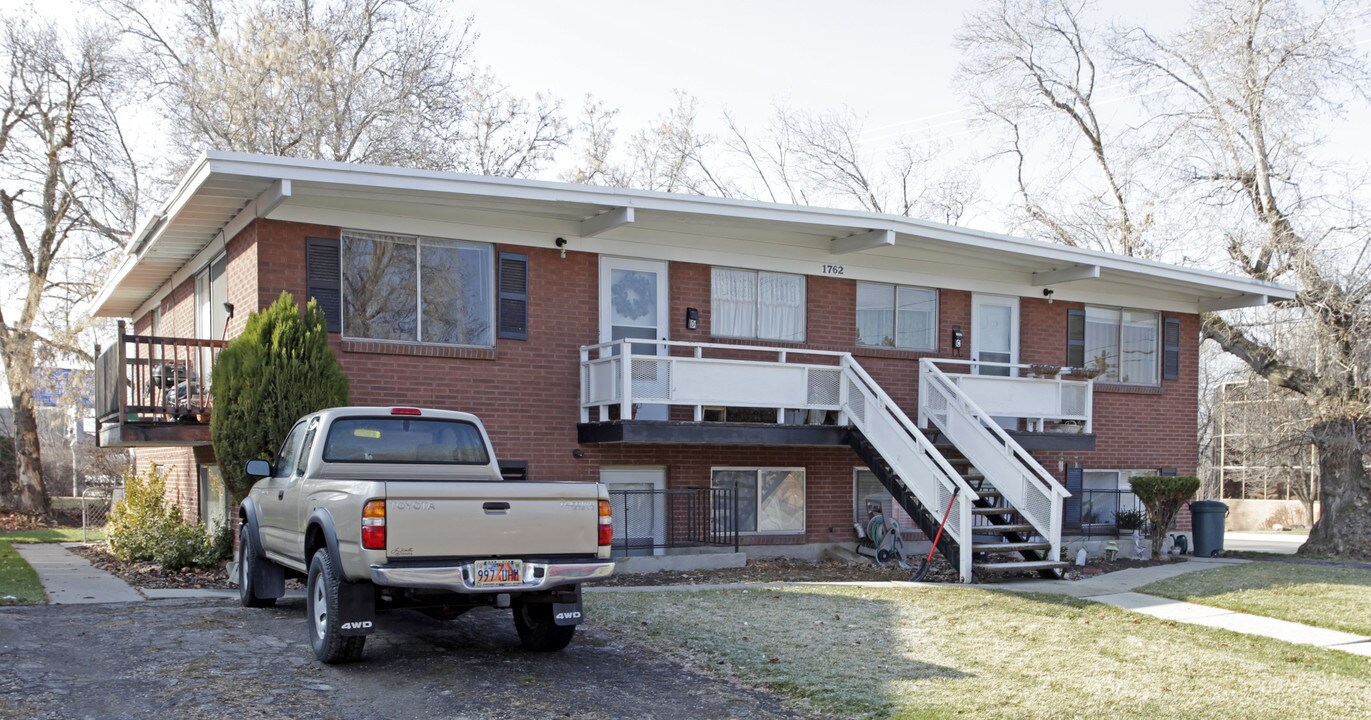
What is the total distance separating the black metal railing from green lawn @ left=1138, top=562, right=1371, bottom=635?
17.8 feet

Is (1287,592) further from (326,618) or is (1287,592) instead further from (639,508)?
(326,618)

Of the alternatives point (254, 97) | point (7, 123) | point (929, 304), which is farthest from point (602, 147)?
point (929, 304)

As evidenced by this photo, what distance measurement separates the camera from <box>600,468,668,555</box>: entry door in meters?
15.3

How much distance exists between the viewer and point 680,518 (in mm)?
16109

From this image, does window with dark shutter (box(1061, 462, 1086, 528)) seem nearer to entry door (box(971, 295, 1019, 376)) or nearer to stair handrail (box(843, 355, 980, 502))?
entry door (box(971, 295, 1019, 376))

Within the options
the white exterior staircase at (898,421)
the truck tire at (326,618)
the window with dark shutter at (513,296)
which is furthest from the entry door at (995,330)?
the truck tire at (326,618)

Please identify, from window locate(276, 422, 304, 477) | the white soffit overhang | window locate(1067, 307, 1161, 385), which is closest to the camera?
window locate(276, 422, 304, 477)

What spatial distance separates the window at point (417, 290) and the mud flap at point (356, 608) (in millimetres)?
6979

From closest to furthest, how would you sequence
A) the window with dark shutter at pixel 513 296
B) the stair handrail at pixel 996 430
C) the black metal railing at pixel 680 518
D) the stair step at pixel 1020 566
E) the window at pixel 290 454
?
1. the window at pixel 290 454
2. the stair step at pixel 1020 566
3. the stair handrail at pixel 996 430
4. the window with dark shutter at pixel 513 296
5. the black metal railing at pixel 680 518

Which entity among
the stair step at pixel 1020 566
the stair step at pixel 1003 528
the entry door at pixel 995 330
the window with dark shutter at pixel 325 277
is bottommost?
the stair step at pixel 1020 566

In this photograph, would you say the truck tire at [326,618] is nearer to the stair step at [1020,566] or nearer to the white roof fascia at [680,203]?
the white roof fascia at [680,203]

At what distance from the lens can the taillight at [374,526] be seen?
24.5 ft

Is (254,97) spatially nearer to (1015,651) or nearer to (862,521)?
(862,521)

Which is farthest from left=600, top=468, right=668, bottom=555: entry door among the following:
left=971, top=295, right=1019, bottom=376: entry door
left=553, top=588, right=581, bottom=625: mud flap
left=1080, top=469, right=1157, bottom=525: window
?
left=1080, top=469, right=1157, bottom=525: window
